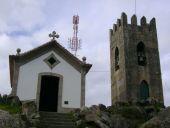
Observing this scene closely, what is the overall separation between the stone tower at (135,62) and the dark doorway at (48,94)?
627 inches

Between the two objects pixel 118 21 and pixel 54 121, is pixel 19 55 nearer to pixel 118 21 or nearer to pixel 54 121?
pixel 54 121

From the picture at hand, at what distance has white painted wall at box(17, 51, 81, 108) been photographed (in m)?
22.3

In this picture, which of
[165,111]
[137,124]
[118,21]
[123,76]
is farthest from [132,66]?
[165,111]

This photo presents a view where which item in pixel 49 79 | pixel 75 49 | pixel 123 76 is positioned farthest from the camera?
pixel 123 76

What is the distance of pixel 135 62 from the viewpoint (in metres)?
41.8

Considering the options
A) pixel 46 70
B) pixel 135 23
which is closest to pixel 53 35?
pixel 46 70

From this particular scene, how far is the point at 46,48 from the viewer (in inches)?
942

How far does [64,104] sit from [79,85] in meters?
1.69

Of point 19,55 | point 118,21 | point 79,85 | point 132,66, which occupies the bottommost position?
point 79,85

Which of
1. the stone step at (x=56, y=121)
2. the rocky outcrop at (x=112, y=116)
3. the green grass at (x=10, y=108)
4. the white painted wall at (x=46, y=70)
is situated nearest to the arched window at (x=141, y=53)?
the white painted wall at (x=46, y=70)

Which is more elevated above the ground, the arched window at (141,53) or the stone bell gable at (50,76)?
the arched window at (141,53)

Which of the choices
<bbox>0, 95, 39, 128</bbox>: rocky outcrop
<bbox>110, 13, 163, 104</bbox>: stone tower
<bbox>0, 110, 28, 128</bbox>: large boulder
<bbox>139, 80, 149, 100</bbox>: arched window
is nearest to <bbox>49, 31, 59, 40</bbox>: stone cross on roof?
<bbox>0, 95, 39, 128</bbox>: rocky outcrop

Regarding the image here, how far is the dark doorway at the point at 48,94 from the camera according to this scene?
23855 millimetres

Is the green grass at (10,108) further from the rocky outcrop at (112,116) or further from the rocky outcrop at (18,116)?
the rocky outcrop at (112,116)
